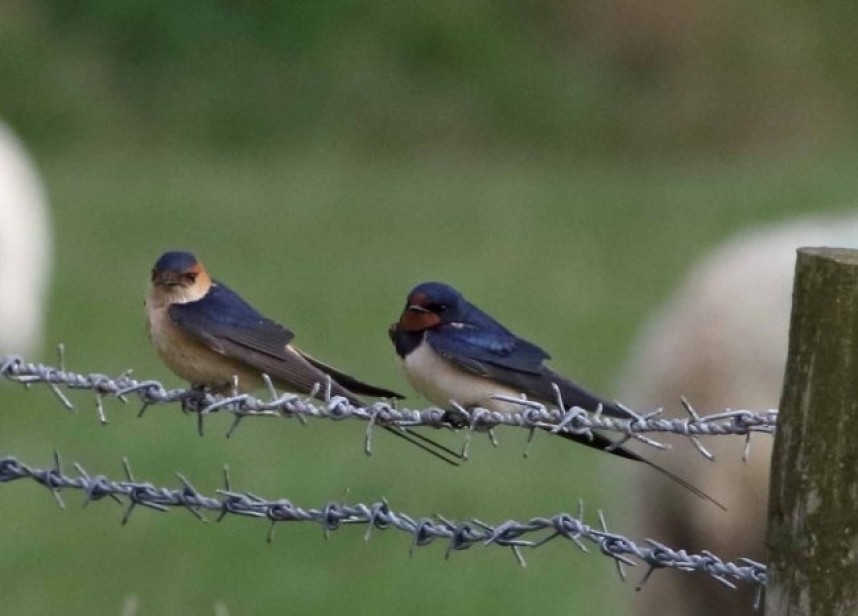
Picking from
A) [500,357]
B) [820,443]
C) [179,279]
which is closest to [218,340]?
[179,279]

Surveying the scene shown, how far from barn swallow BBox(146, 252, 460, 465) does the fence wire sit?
0.14ft

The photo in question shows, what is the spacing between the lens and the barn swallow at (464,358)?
3441mm

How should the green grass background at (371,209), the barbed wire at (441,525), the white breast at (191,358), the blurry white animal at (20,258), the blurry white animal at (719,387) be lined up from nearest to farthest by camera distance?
1. the barbed wire at (441,525)
2. the white breast at (191,358)
3. the blurry white animal at (719,387)
4. the green grass background at (371,209)
5. the blurry white animal at (20,258)

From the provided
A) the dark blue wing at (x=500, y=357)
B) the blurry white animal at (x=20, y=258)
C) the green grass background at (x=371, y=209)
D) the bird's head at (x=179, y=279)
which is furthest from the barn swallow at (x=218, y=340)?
the blurry white animal at (x=20, y=258)

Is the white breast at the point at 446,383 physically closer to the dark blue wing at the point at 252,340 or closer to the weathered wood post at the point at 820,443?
the dark blue wing at the point at 252,340

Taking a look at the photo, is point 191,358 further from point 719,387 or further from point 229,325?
point 719,387

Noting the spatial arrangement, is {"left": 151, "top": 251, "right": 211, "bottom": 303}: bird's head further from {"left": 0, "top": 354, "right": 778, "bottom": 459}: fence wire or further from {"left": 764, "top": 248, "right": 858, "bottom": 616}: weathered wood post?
{"left": 764, "top": 248, "right": 858, "bottom": 616}: weathered wood post

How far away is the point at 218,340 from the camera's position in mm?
3543

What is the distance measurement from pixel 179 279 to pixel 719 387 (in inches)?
131

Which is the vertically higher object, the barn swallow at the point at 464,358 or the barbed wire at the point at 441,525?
the barn swallow at the point at 464,358

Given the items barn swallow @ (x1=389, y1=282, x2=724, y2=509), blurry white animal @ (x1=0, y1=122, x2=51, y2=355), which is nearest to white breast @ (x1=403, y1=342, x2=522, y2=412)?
barn swallow @ (x1=389, y1=282, x2=724, y2=509)

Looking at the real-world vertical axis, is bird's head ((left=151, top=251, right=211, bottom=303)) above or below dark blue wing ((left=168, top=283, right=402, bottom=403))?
above

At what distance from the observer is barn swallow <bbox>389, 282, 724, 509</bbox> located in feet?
11.3

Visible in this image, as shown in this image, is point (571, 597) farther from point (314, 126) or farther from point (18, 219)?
point (314, 126)
